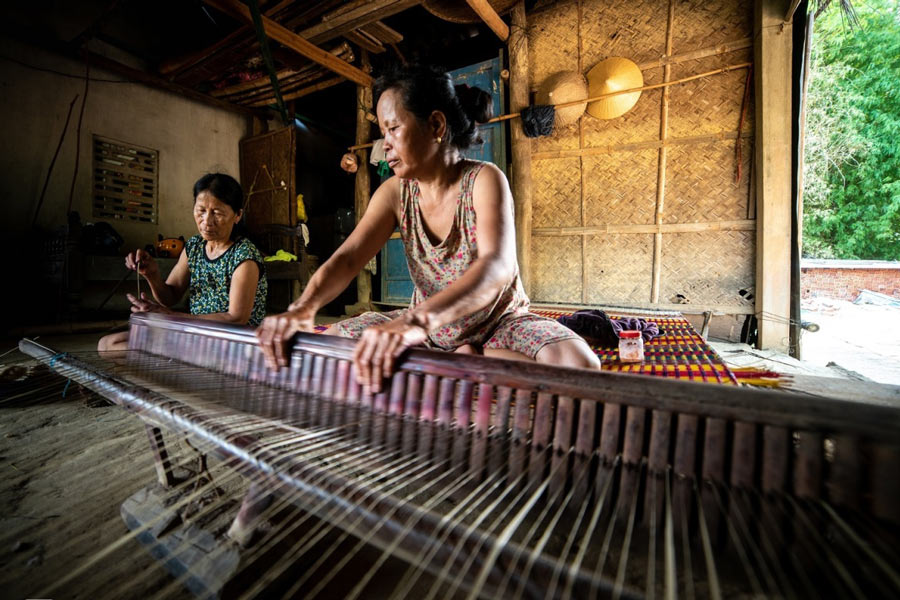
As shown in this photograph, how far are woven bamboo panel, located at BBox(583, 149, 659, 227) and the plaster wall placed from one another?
275 inches

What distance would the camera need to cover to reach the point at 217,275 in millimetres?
2594

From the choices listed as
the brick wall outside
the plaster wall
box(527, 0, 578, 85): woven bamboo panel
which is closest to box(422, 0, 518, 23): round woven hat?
box(527, 0, 578, 85): woven bamboo panel

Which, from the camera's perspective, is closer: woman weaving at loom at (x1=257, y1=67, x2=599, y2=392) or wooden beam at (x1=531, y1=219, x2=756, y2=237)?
woman weaving at loom at (x1=257, y1=67, x2=599, y2=392)

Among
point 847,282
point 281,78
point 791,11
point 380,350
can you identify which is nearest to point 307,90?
point 281,78

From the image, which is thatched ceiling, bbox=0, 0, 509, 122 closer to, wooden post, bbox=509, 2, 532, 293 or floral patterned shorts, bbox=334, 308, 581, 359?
wooden post, bbox=509, 2, 532, 293

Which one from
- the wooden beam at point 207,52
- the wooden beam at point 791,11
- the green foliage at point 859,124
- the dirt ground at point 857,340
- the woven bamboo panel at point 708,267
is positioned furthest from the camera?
the green foliage at point 859,124

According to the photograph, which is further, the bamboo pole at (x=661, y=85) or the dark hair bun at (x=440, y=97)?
the bamboo pole at (x=661, y=85)

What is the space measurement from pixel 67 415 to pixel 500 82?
5954 millimetres

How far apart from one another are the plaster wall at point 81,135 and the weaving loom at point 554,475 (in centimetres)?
679

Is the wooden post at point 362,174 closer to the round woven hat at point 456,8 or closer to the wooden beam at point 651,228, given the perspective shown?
the round woven hat at point 456,8

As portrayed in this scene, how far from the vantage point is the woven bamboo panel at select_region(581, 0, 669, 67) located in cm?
489

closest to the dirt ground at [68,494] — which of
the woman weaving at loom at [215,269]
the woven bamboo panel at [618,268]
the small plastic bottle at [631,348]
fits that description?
the woman weaving at loom at [215,269]

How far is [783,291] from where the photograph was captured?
4.29 metres

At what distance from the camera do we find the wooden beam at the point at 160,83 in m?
5.85
